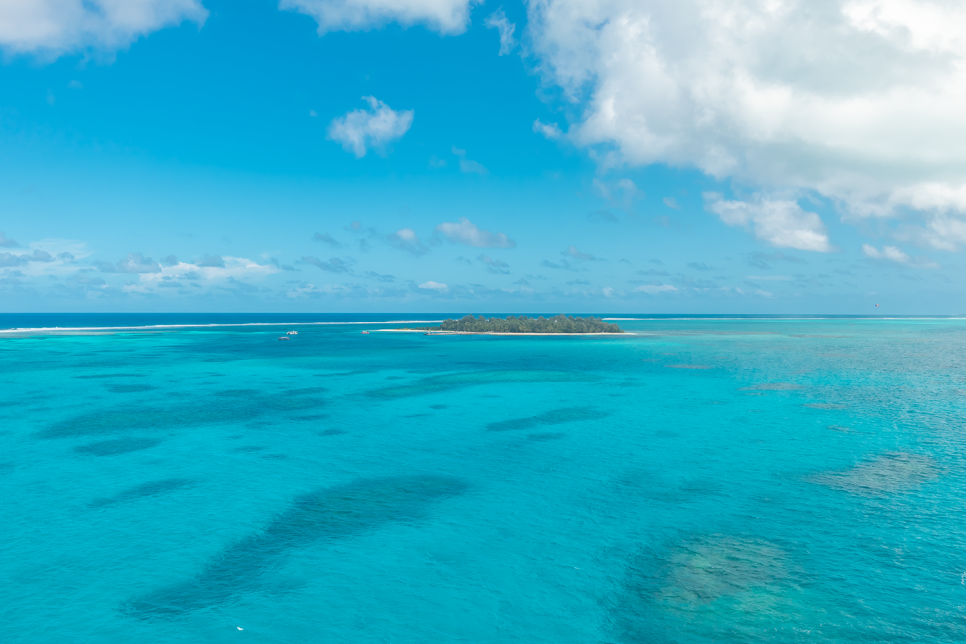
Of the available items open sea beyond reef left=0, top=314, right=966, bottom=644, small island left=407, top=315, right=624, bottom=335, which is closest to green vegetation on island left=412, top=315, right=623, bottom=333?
small island left=407, top=315, right=624, bottom=335

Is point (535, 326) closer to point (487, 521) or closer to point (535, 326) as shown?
point (535, 326)

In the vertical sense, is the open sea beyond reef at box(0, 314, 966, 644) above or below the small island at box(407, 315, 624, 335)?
below

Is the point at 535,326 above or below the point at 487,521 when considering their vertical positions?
above

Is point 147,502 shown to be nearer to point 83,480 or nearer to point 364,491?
point 83,480

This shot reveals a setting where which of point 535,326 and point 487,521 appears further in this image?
point 535,326

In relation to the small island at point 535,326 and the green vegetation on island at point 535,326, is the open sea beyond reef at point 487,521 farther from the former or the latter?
the green vegetation on island at point 535,326

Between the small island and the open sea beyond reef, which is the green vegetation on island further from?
the open sea beyond reef

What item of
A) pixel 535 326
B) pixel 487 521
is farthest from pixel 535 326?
pixel 487 521
